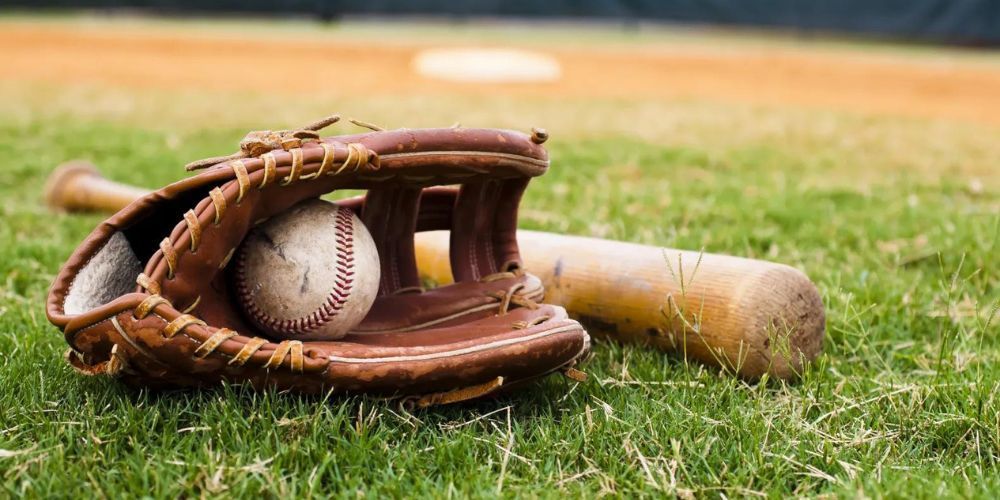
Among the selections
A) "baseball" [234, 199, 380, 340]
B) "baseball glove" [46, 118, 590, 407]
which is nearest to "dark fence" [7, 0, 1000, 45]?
"baseball glove" [46, 118, 590, 407]

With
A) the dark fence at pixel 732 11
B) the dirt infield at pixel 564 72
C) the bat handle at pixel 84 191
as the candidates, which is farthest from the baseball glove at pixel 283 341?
the dark fence at pixel 732 11

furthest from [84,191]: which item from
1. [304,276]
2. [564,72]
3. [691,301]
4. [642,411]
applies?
[564,72]

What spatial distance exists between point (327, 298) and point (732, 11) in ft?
40.0

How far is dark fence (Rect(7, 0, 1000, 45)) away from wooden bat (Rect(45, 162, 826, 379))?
36.9 ft

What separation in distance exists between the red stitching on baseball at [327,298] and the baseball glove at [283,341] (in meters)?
0.04

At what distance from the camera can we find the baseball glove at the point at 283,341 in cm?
198

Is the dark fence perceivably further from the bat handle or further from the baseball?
the baseball

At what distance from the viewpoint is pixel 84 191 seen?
432cm

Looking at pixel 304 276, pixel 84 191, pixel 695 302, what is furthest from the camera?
pixel 84 191

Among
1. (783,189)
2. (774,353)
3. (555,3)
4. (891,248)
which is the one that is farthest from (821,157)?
(555,3)

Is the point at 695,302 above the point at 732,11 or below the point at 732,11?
above

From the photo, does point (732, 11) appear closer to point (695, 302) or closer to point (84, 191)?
point (84, 191)

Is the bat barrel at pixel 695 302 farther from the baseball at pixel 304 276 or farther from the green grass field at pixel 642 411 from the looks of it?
the baseball at pixel 304 276

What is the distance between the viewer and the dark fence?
13.2 meters
